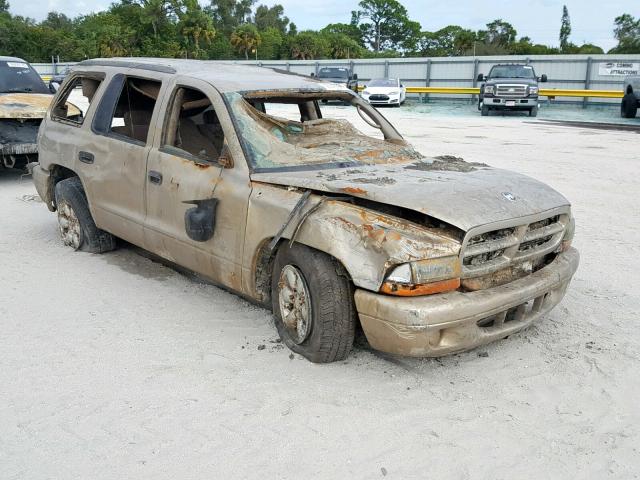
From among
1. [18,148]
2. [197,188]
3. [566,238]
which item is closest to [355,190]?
[197,188]

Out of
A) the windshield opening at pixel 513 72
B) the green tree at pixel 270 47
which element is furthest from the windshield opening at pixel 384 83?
the green tree at pixel 270 47

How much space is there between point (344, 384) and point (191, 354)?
3.29 feet

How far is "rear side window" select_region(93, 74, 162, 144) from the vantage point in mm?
5254

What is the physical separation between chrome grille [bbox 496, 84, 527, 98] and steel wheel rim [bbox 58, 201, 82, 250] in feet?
64.3

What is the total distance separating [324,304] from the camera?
11.9ft

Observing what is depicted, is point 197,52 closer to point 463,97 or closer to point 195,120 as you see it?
point 463,97

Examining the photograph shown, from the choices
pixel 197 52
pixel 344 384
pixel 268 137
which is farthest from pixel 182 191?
pixel 197 52

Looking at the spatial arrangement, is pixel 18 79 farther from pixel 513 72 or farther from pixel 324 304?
pixel 513 72

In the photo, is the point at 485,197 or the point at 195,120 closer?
the point at 485,197

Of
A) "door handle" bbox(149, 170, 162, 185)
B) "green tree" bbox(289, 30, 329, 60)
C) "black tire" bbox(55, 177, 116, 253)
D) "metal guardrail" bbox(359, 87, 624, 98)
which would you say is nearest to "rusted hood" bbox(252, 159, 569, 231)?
"door handle" bbox(149, 170, 162, 185)

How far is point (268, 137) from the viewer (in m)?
4.42

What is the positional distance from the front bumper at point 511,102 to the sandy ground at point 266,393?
732 inches

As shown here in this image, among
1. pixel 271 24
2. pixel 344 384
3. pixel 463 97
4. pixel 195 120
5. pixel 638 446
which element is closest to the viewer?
pixel 638 446

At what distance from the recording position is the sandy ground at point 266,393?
9.66ft
